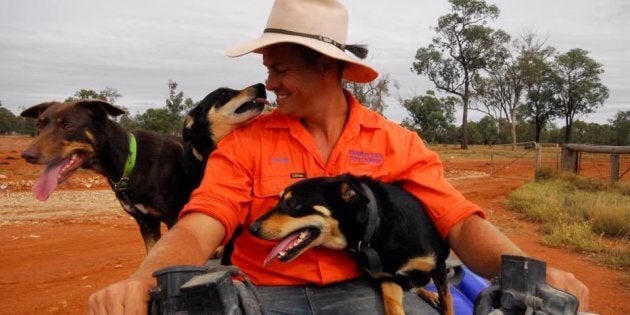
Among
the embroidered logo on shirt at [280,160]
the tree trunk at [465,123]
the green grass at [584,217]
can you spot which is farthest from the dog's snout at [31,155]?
the tree trunk at [465,123]

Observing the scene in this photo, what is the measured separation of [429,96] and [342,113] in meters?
40.4

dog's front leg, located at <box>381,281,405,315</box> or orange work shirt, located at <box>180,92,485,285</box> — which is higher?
orange work shirt, located at <box>180,92,485,285</box>

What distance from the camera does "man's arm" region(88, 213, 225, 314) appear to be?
1624mm

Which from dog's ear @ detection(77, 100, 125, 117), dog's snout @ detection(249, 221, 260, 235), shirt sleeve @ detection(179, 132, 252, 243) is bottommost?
dog's snout @ detection(249, 221, 260, 235)

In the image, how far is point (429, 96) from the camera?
1657 inches

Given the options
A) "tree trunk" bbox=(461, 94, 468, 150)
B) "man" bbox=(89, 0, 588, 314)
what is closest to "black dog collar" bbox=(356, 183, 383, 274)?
"man" bbox=(89, 0, 588, 314)

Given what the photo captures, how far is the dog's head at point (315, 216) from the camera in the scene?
2.36 m

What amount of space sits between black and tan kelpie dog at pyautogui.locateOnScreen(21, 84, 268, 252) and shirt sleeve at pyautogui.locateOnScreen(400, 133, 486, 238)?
120 cm

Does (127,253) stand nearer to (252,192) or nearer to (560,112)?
(252,192)

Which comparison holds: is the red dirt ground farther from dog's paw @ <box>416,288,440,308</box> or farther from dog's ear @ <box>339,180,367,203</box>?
dog's ear @ <box>339,180,367,203</box>

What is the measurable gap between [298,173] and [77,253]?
5.16 m

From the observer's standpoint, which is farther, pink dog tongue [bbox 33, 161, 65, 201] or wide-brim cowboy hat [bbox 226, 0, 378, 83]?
pink dog tongue [bbox 33, 161, 65, 201]

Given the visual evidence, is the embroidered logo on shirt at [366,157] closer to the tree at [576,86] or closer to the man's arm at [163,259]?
the man's arm at [163,259]

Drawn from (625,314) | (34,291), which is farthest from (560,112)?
(34,291)
